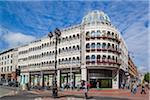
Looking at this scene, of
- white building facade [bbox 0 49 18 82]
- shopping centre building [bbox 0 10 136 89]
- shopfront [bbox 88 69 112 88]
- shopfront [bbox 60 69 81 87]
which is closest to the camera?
shopping centre building [bbox 0 10 136 89]

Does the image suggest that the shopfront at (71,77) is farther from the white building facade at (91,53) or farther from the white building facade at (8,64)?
the white building facade at (8,64)

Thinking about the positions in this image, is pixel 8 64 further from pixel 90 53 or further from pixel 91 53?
pixel 91 53

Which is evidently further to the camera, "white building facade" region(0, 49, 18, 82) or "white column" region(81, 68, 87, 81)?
"white building facade" region(0, 49, 18, 82)

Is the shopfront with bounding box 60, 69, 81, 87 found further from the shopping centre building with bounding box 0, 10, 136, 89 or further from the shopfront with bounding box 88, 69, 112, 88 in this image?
the shopfront with bounding box 88, 69, 112, 88

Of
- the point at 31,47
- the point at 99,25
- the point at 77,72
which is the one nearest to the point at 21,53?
the point at 31,47

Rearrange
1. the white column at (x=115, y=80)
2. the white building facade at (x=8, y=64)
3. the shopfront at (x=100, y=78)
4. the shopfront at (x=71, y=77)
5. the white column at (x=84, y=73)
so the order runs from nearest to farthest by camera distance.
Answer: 1. the shopfront at (x=100, y=78)
2. the white column at (x=84, y=73)
3. the white column at (x=115, y=80)
4. the shopfront at (x=71, y=77)
5. the white building facade at (x=8, y=64)

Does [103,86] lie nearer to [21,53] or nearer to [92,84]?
[92,84]

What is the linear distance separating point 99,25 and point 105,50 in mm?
4790

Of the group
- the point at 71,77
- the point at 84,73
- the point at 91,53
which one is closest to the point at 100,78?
the point at 84,73

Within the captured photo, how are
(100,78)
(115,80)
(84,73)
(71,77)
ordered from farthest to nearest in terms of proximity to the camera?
(71,77) → (115,80) → (84,73) → (100,78)

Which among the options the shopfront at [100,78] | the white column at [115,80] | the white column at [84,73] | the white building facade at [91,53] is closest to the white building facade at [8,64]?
the white building facade at [91,53]

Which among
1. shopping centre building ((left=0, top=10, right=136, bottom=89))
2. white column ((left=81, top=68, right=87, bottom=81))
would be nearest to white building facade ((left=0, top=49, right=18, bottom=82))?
shopping centre building ((left=0, top=10, right=136, bottom=89))

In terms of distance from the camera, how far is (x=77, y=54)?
53.9 metres

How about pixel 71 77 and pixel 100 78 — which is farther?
pixel 71 77
